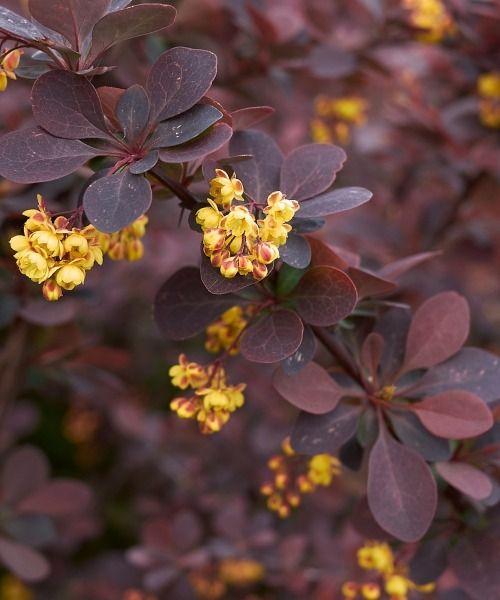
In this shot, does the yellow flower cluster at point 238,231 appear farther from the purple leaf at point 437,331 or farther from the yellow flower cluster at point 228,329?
the purple leaf at point 437,331

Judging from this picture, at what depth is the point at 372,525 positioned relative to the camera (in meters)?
1.17

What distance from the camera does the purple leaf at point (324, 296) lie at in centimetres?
93

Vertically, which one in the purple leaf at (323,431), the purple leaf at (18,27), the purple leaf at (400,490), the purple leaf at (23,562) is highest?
the purple leaf at (18,27)

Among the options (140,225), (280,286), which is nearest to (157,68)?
(140,225)

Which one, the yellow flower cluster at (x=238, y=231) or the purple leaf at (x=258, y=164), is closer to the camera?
the yellow flower cluster at (x=238, y=231)

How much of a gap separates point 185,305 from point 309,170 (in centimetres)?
23

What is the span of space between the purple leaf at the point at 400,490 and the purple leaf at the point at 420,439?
0.11 ft

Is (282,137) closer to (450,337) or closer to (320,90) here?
(320,90)

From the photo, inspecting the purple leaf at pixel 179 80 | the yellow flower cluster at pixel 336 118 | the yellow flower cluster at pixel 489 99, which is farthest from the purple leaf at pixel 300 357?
the yellow flower cluster at pixel 336 118

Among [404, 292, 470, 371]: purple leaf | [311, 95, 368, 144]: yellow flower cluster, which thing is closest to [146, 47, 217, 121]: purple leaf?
[404, 292, 470, 371]: purple leaf

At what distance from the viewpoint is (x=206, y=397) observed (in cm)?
96

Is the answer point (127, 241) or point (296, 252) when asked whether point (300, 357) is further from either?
point (127, 241)

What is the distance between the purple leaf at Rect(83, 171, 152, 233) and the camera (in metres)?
0.81

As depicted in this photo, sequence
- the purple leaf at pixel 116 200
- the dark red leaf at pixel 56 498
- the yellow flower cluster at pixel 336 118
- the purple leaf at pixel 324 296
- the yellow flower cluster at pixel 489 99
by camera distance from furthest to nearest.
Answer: the yellow flower cluster at pixel 336 118 → the yellow flower cluster at pixel 489 99 → the dark red leaf at pixel 56 498 → the purple leaf at pixel 324 296 → the purple leaf at pixel 116 200
